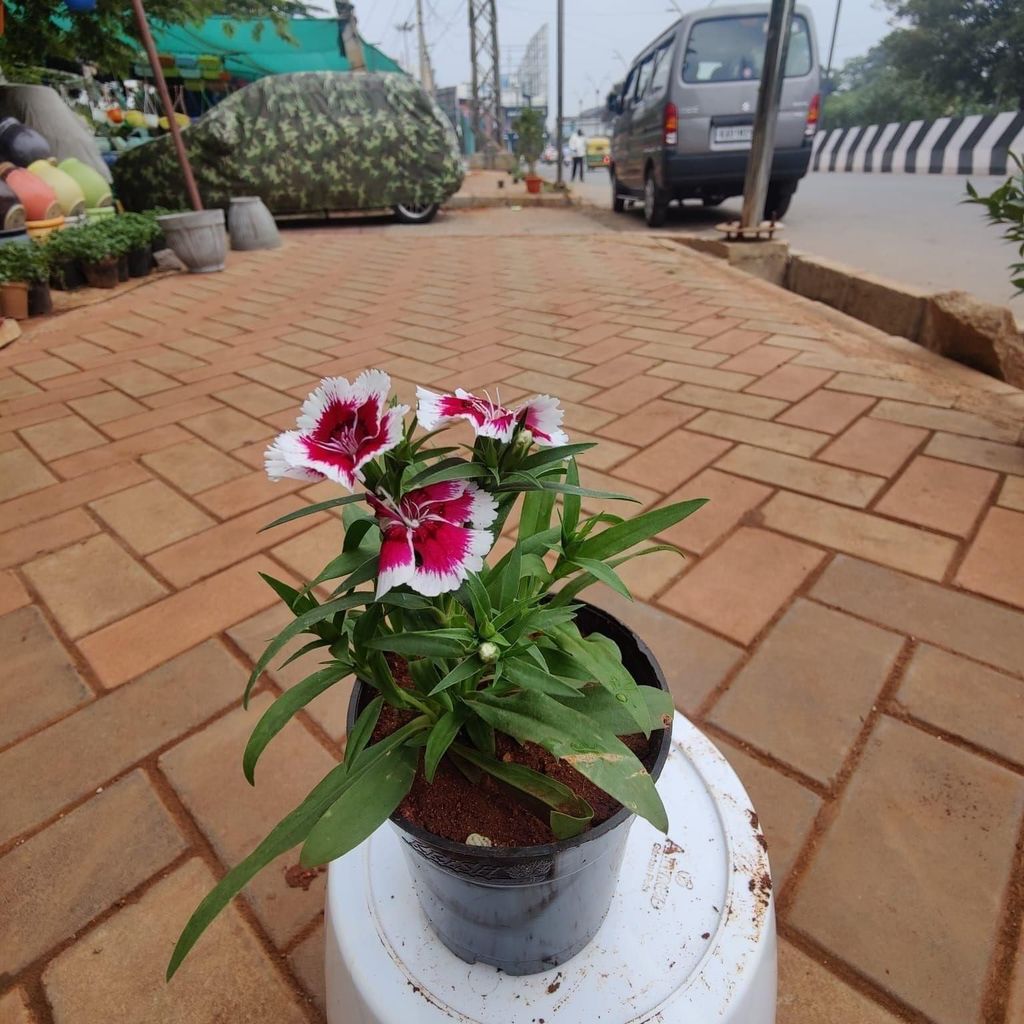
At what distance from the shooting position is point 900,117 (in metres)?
27.8

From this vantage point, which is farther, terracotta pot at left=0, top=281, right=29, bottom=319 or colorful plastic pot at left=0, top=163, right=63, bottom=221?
colorful plastic pot at left=0, top=163, right=63, bottom=221

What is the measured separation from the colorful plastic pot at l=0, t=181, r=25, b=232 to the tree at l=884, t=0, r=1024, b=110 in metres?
28.7

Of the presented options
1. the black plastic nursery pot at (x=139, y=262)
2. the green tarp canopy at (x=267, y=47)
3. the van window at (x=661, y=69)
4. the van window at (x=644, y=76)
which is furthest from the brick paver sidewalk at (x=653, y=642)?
the green tarp canopy at (x=267, y=47)

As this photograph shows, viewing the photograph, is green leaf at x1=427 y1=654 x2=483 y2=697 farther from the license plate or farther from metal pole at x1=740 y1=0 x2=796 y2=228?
the license plate

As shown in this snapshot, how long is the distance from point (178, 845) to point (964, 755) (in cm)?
126

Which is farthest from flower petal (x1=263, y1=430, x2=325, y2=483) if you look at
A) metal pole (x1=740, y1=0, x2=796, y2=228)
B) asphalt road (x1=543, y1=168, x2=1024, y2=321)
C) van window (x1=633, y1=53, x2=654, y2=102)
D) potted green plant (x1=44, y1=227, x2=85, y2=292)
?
van window (x1=633, y1=53, x2=654, y2=102)

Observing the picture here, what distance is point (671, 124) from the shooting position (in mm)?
6020

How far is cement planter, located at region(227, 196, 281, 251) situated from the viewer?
5812mm

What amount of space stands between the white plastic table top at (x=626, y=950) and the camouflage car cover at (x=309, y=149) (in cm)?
751

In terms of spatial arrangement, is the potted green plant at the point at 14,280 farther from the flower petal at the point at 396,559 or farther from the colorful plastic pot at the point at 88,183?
the flower petal at the point at 396,559

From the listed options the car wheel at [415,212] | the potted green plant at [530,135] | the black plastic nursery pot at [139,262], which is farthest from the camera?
the potted green plant at [530,135]

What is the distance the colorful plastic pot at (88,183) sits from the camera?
211 inches

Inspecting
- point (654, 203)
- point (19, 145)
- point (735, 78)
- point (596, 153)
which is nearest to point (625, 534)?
point (19, 145)

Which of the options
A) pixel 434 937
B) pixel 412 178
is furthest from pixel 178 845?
pixel 412 178
